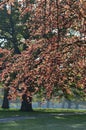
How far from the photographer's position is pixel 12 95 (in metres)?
7.61

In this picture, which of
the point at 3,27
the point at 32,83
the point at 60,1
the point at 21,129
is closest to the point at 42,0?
the point at 60,1

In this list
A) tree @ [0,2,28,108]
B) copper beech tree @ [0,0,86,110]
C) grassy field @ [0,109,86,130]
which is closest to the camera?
copper beech tree @ [0,0,86,110]

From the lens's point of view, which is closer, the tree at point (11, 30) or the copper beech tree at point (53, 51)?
the copper beech tree at point (53, 51)

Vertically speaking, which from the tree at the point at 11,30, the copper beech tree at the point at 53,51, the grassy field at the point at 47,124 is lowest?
the grassy field at the point at 47,124

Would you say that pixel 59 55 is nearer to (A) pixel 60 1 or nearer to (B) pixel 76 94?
(A) pixel 60 1

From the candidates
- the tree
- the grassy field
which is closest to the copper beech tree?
the grassy field

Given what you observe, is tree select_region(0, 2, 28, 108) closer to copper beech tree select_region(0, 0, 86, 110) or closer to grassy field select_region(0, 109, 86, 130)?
grassy field select_region(0, 109, 86, 130)

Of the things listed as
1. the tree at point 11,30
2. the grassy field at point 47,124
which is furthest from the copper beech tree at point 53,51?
the tree at point 11,30

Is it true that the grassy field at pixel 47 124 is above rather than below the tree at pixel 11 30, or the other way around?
below

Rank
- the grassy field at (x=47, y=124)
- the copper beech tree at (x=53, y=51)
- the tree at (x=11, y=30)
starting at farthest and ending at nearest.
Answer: the tree at (x=11, y=30), the grassy field at (x=47, y=124), the copper beech tree at (x=53, y=51)

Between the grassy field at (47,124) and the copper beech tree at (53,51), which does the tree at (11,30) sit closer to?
the grassy field at (47,124)

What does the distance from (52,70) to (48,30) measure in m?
0.93

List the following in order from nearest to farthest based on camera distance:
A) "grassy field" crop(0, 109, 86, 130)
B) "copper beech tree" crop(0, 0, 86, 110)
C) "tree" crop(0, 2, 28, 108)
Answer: "copper beech tree" crop(0, 0, 86, 110), "grassy field" crop(0, 109, 86, 130), "tree" crop(0, 2, 28, 108)

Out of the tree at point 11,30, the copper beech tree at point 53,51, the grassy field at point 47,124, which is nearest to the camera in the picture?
the copper beech tree at point 53,51
